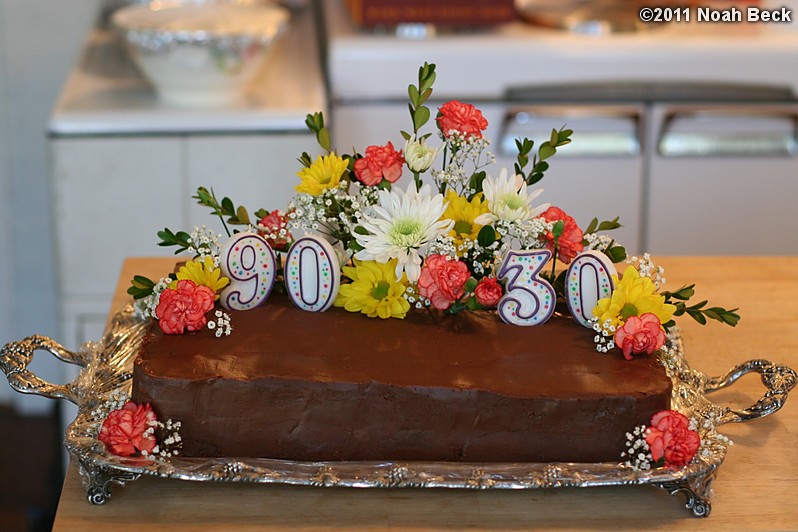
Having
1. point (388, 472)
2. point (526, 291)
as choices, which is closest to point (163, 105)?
point (526, 291)

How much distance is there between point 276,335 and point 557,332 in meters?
0.31

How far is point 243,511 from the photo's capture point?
1.09m

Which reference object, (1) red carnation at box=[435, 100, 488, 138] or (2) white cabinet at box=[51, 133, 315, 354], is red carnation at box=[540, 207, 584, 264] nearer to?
(1) red carnation at box=[435, 100, 488, 138]

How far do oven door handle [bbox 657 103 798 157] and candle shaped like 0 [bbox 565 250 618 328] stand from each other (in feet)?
4.07

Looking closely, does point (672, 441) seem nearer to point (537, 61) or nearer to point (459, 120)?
point (459, 120)

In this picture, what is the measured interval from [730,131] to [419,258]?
4.60 ft

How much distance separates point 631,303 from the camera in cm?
120

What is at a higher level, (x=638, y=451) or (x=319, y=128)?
(x=319, y=128)

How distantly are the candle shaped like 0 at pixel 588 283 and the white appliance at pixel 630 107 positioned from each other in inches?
45.0

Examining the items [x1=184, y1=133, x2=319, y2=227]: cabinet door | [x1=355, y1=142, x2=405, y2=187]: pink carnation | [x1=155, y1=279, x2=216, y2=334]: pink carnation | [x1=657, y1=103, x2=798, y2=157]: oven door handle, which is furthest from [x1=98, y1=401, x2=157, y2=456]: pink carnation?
[x1=657, y1=103, x2=798, y2=157]: oven door handle

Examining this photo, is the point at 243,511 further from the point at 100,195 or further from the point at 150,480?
the point at 100,195

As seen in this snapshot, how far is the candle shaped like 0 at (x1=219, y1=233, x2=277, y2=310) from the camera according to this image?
4.13 ft

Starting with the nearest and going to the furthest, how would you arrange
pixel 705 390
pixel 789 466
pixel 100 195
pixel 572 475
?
pixel 572 475, pixel 789 466, pixel 705 390, pixel 100 195

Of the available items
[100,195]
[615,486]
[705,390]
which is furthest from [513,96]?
[615,486]
